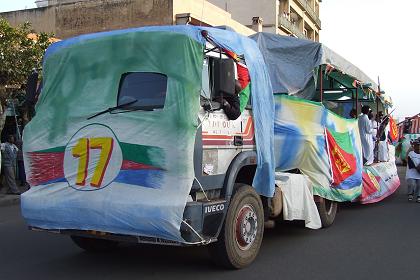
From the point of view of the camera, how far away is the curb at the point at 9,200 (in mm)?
11984

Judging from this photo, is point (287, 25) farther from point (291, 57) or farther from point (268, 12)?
point (291, 57)

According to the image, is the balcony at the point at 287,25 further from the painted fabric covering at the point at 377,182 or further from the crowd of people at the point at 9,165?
the crowd of people at the point at 9,165

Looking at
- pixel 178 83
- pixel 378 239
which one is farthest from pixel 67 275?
pixel 378 239

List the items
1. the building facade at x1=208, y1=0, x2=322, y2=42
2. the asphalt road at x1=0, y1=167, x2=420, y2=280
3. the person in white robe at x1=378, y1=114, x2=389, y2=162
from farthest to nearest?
the building facade at x1=208, y1=0, x2=322, y2=42 → the person in white robe at x1=378, y1=114, x2=389, y2=162 → the asphalt road at x1=0, y1=167, x2=420, y2=280

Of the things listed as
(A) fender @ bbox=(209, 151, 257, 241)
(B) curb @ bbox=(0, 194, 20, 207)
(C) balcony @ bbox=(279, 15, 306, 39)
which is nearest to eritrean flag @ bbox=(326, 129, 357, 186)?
(A) fender @ bbox=(209, 151, 257, 241)

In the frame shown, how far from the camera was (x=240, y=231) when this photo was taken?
555 centimetres

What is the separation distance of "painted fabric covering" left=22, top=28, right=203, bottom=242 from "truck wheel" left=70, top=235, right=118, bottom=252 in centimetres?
109

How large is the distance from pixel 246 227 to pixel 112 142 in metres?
1.83

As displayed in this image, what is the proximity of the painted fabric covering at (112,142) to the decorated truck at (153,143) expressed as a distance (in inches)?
0.4

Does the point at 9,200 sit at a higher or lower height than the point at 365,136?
lower

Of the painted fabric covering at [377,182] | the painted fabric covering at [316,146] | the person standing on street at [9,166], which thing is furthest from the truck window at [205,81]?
the person standing on street at [9,166]

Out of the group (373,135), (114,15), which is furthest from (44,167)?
(114,15)

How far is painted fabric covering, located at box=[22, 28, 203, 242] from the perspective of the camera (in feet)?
15.7

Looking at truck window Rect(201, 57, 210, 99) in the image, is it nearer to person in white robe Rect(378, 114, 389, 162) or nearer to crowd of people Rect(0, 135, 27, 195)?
person in white robe Rect(378, 114, 389, 162)
